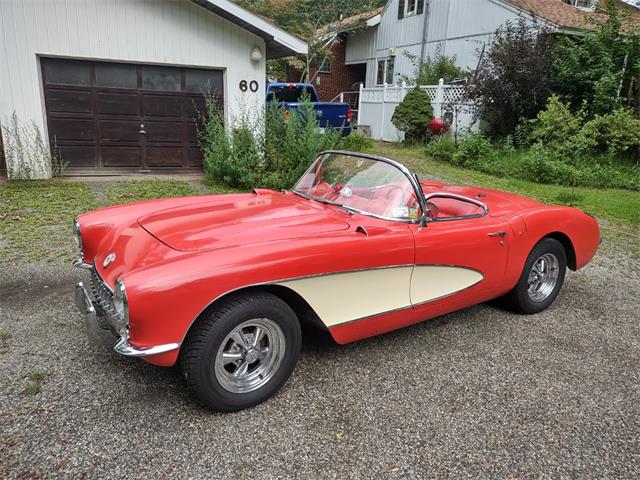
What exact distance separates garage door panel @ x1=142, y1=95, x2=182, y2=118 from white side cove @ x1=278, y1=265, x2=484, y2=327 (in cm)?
881

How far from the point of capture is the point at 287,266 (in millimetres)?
2625

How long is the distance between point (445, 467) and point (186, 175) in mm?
9370

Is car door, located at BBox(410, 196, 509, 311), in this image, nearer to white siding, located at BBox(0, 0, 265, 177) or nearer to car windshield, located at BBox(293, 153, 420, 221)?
car windshield, located at BBox(293, 153, 420, 221)

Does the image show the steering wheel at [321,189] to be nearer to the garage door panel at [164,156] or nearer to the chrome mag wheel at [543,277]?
the chrome mag wheel at [543,277]

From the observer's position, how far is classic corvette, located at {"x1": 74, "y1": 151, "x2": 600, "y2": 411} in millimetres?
2402

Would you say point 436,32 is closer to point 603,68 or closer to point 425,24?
point 425,24

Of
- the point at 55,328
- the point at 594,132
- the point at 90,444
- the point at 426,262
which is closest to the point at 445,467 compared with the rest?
the point at 426,262

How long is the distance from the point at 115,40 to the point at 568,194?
9.41 m

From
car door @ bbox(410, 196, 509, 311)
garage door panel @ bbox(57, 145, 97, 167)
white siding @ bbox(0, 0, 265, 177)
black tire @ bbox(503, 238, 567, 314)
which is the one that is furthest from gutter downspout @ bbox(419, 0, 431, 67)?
car door @ bbox(410, 196, 509, 311)

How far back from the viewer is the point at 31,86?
9.26 m

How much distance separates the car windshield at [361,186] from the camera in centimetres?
331

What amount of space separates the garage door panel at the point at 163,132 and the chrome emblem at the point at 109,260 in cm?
834

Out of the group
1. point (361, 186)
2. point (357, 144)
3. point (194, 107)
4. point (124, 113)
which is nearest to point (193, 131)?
point (194, 107)

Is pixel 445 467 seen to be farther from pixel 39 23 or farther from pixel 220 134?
pixel 39 23
